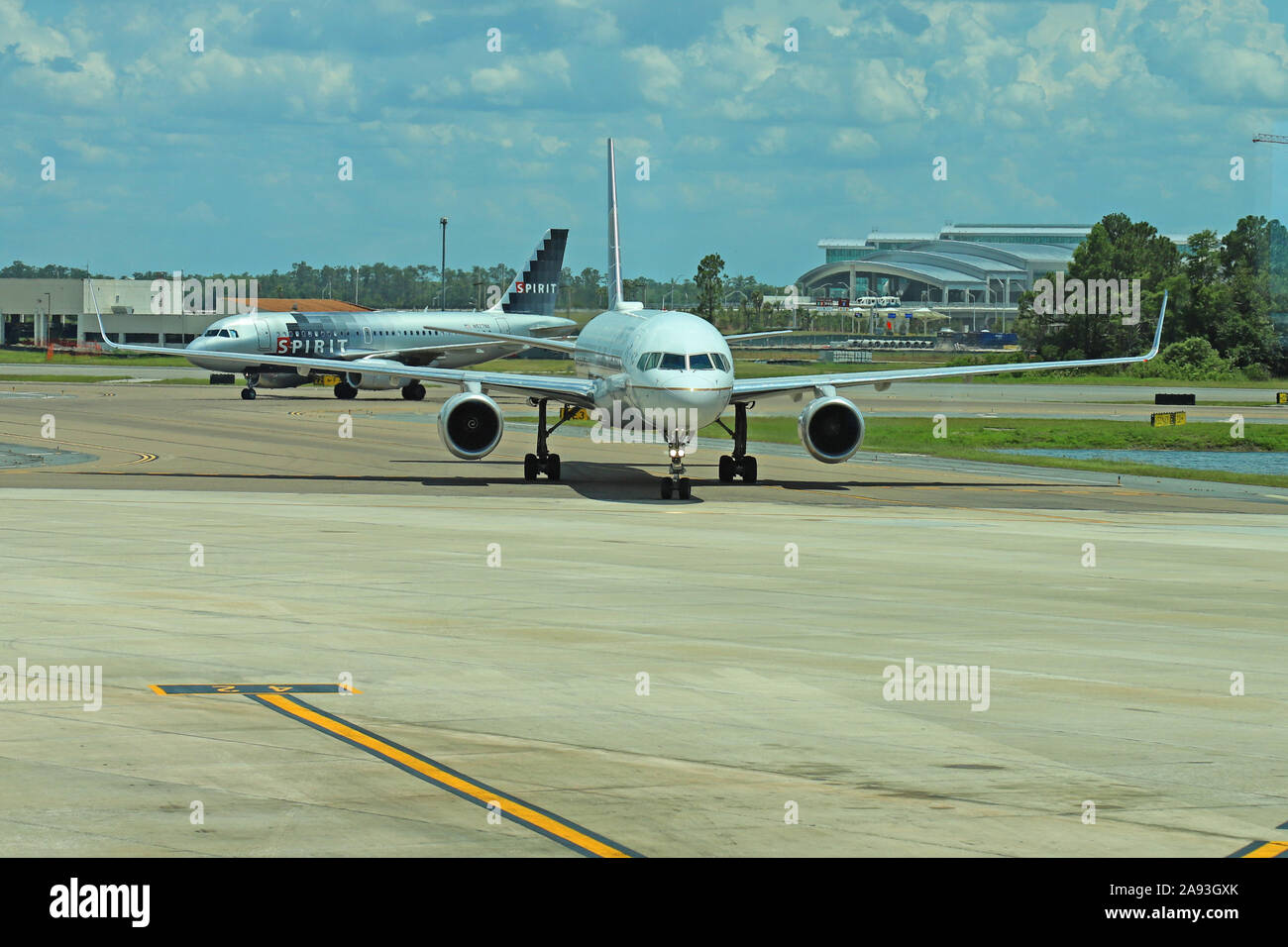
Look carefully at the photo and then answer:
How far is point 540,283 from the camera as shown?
102m

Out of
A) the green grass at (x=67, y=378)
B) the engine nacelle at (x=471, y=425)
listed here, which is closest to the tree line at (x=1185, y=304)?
the green grass at (x=67, y=378)

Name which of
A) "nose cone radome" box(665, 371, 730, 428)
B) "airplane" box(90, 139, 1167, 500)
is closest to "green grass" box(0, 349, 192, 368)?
"airplane" box(90, 139, 1167, 500)

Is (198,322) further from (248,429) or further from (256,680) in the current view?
(256,680)

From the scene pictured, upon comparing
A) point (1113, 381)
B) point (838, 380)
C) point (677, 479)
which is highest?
point (1113, 381)

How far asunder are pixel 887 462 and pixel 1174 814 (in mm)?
40592

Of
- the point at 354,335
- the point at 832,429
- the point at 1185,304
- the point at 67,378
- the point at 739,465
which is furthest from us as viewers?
the point at 1185,304

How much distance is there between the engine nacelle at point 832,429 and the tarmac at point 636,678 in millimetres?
4609

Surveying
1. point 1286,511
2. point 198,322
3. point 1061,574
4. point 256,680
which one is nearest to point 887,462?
point 1286,511

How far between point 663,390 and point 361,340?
58724mm

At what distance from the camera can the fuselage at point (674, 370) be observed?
3619 centimetres

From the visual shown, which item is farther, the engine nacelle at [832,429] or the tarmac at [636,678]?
the engine nacelle at [832,429]

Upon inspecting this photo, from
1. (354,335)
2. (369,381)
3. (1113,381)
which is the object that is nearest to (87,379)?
(354,335)

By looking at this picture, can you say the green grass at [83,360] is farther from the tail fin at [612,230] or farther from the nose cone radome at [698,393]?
the nose cone radome at [698,393]

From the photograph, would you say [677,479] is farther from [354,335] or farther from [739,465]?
[354,335]
